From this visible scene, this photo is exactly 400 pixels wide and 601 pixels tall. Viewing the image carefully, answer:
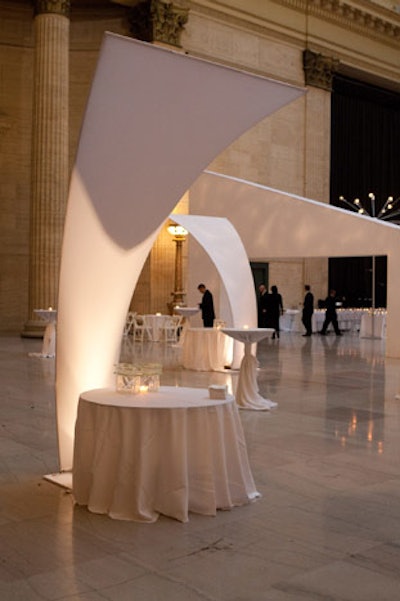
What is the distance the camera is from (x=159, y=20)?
20.1 metres

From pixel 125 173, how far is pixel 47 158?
1325cm

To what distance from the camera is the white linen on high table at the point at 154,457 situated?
471cm

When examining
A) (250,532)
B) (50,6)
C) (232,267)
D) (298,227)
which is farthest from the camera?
(50,6)

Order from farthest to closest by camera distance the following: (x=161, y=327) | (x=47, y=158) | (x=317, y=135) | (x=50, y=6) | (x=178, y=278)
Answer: (x=317, y=135) → (x=178, y=278) → (x=161, y=327) → (x=50, y=6) → (x=47, y=158)

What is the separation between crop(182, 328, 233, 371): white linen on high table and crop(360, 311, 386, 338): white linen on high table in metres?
9.18

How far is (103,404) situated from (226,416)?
0.77m

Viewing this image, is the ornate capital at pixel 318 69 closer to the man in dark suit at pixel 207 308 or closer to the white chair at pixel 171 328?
the white chair at pixel 171 328

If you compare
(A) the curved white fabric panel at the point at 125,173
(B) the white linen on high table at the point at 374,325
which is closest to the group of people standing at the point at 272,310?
(B) the white linen on high table at the point at 374,325

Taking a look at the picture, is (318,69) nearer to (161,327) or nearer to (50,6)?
(50,6)

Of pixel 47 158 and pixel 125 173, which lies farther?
pixel 47 158

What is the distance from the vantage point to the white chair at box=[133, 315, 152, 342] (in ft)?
60.5

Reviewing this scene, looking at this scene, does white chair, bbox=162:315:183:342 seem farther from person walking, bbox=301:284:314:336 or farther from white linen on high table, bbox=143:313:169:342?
person walking, bbox=301:284:314:336

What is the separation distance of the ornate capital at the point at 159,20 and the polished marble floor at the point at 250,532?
14242 millimetres

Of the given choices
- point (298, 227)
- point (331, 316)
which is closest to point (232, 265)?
point (298, 227)
